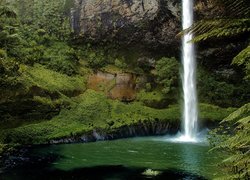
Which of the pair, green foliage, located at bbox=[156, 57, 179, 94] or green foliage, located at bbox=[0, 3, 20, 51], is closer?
green foliage, located at bbox=[0, 3, 20, 51]

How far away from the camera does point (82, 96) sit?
2752 cm

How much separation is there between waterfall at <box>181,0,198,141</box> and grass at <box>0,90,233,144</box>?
2.20 feet

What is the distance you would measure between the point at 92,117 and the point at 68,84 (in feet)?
10.4

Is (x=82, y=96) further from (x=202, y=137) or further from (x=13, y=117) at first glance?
(x=202, y=137)

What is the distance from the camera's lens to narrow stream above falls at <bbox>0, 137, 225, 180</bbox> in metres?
13.9

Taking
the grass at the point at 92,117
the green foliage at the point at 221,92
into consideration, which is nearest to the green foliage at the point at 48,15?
the grass at the point at 92,117

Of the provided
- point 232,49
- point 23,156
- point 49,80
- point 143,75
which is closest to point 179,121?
point 143,75

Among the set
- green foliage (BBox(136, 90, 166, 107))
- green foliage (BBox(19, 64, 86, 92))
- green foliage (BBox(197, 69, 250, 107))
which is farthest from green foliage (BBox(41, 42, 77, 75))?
green foliage (BBox(197, 69, 250, 107))

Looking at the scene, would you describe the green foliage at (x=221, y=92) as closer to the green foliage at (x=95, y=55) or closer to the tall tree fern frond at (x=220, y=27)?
the green foliage at (x=95, y=55)

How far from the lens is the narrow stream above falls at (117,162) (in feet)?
45.6

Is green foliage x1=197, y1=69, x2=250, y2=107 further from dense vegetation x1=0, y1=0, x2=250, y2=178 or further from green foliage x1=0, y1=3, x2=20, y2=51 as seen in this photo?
green foliage x1=0, y1=3, x2=20, y2=51

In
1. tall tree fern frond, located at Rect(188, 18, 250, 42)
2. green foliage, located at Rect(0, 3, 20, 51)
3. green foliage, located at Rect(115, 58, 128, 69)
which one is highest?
green foliage, located at Rect(0, 3, 20, 51)

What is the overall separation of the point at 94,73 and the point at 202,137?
9418 mm

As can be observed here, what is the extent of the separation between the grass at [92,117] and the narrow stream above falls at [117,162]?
1.80 m
